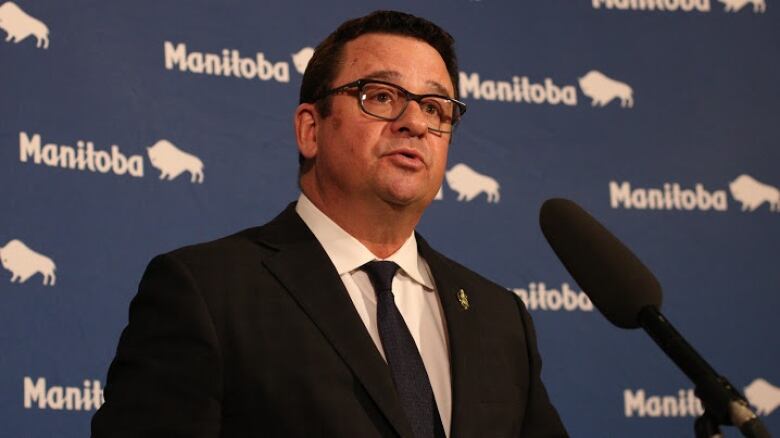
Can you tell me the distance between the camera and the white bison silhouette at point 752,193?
3578 mm

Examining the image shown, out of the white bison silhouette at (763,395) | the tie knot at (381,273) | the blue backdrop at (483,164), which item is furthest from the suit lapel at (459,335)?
the white bison silhouette at (763,395)

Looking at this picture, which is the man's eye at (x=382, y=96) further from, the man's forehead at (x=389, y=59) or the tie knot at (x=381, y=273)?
the tie knot at (x=381, y=273)

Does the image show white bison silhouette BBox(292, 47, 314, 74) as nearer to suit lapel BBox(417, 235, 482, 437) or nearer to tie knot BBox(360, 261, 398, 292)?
suit lapel BBox(417, 235, 482, 437)

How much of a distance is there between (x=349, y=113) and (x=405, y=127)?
0.13 m

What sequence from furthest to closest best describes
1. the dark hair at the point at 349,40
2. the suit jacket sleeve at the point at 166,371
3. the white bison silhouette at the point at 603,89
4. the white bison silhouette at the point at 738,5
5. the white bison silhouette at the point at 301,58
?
the white bison silhouette at the point at 738,5
the white bison silhouette at the point at 603,89
the white bison silhouette at the point at 301,58
the dark hair at the point at 349,40
the suit jacket sleeve at the point at 166,371

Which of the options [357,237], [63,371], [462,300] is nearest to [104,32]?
[63,371]

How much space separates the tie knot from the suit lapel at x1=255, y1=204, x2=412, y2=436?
0.10 meters

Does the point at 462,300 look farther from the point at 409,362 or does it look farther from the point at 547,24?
the point at 547,24

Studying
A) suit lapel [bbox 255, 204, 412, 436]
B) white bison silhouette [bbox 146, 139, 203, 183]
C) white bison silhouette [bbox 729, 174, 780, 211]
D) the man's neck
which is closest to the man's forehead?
the man's neck

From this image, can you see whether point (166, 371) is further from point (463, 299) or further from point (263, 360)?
point (463, 299)

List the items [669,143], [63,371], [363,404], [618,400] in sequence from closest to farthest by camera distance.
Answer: [363,404], [63,371], [618,400], [669,143]

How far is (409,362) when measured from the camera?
2125mm

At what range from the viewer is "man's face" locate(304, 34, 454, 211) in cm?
233

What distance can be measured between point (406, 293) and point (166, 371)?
565mm
